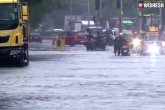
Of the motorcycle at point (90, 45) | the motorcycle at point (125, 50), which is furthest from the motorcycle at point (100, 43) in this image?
the motorcycle at point (125, 50)

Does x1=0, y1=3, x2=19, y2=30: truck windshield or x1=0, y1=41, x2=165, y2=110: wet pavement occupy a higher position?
x1=0, y1=3, x2=19, y2=30: truck windshield

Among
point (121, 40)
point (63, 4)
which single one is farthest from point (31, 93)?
point (63, 4)

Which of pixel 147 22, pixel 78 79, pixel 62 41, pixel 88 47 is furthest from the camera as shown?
pixel 147 22

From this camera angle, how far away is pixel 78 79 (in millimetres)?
24625

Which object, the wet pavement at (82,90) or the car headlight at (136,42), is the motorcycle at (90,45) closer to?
the car headlight at (136,42)

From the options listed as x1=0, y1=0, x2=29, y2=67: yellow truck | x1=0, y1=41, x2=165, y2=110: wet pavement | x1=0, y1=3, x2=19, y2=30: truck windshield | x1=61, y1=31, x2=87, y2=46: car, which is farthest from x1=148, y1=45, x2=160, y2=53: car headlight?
x1=0, y1=41, x2=165, y2=110: wet pavement

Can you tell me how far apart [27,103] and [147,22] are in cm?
6496

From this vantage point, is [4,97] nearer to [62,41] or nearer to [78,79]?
[78,79]

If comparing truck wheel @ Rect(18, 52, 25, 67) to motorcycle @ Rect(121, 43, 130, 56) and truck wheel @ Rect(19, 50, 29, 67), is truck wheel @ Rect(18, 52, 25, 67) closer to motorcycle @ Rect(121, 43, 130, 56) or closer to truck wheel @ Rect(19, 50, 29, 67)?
truck wheel @ Rect(19, 50, 29, 67)

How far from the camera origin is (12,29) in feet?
106

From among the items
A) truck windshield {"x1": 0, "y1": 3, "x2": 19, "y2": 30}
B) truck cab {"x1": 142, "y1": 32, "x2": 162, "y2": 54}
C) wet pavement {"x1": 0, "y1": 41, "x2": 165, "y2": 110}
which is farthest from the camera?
truck cab {"x1": 142, "y1": 32, "x2": 162, "y2": 54}

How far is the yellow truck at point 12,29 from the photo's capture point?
32.1 m

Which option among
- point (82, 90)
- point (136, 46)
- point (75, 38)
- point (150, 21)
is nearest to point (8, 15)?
point (82, 90)

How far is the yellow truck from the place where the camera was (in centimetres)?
3206
